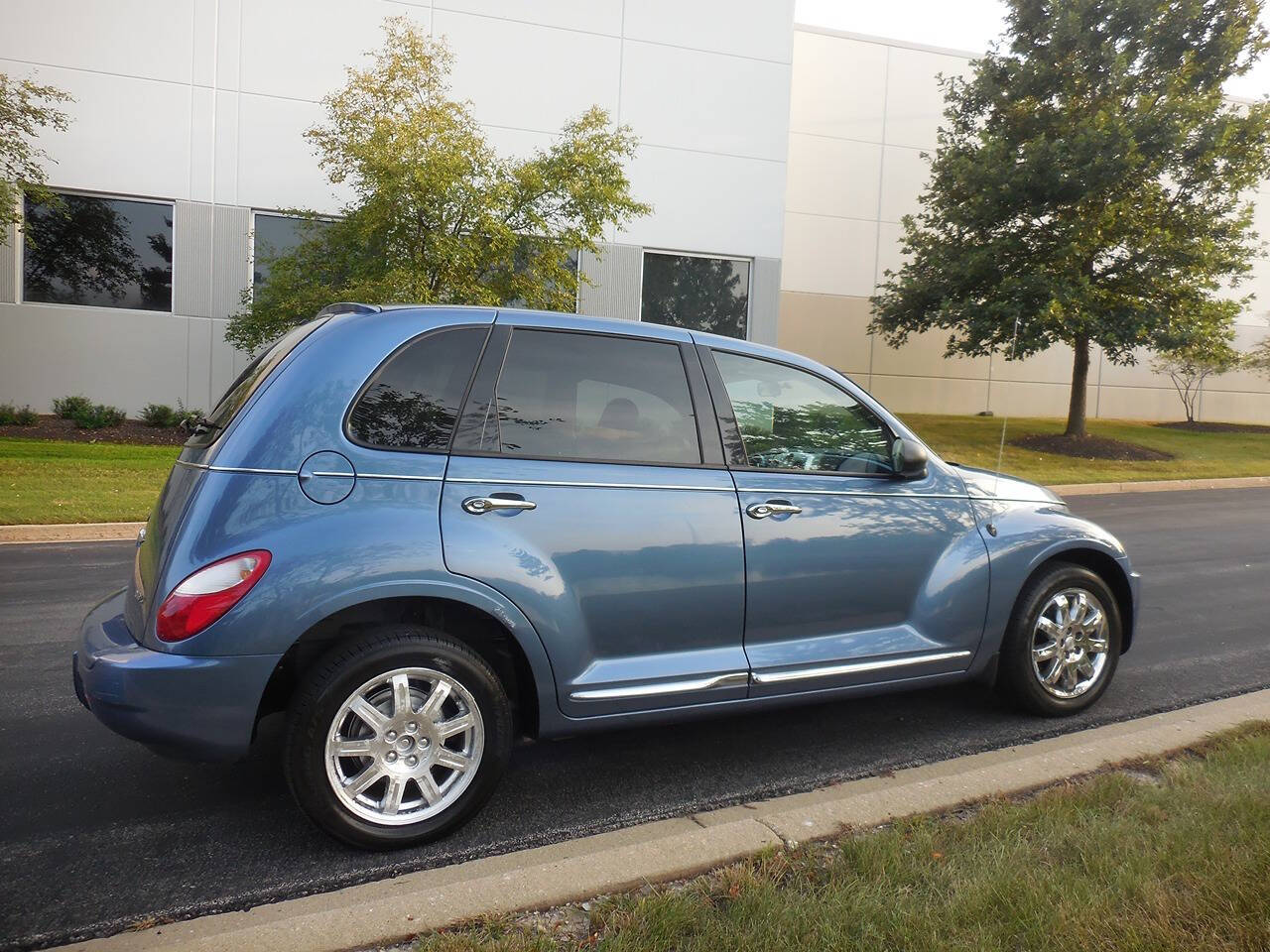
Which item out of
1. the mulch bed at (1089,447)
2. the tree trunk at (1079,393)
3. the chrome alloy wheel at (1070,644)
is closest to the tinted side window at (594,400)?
the chrome alloy wheel at (1070,644)

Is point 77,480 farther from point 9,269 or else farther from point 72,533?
point 9,269

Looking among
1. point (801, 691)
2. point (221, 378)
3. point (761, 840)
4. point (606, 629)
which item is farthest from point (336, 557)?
point (221, 378)

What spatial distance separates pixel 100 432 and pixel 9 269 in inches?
133

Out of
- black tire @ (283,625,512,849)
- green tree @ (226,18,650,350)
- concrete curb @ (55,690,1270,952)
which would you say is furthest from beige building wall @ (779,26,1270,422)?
black tire @ (283,625,512,849)

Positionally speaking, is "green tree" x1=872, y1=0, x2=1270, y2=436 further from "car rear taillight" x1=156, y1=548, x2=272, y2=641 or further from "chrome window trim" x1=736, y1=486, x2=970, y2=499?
"car rear taillight" x1=156, y1=548, x2=272, y2=641

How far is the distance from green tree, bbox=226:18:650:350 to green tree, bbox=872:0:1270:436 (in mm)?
9227

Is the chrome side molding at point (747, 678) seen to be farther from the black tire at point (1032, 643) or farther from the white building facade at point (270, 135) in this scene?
Result: the white building facade at point (270, 135)

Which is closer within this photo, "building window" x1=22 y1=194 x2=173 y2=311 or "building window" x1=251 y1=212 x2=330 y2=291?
"building window" x1=22 y1=194 x2=173 y2=311

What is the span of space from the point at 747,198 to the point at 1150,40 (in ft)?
28.7

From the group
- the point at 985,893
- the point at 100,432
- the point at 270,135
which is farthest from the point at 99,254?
the point at 985,893

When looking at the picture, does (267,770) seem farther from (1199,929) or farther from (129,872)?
(1199,929)

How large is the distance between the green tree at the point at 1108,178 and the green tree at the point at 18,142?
1651cm

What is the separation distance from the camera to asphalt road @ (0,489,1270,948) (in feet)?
9.70

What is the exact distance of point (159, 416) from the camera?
1625cm
